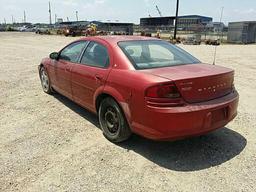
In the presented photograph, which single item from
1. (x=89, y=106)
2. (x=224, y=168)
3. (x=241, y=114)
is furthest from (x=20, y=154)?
(x=241, y=114)

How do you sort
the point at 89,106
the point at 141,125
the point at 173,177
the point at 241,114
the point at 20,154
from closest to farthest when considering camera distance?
1. the point at 173,177
2. the point at 141,125
3. the point at 20,154
4. the point at 89,106
5. the point at 241,114

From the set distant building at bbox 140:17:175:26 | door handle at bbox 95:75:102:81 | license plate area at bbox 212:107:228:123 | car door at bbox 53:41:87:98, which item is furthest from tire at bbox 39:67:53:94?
distant building at bbox 140:17:175:26

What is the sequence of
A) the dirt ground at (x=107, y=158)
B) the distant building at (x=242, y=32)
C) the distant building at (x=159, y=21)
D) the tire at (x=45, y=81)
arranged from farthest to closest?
the distant building at (x=159, y=21)
the distant building at (x=242, y=32)
the tire at (x=45, y=81)
the dirt ground at (x=107, y=158)

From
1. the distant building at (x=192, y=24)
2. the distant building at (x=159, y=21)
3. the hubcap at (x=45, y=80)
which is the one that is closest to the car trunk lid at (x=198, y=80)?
the hubcap at (x=45, y=80)

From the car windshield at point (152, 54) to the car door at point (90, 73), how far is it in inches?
A: 14.8

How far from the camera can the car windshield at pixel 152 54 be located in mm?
4027

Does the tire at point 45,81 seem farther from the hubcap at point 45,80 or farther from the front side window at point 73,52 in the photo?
the front side window at point 73,52

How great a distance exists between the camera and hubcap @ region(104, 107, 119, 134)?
4145 mm

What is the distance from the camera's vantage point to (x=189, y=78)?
3.45 metres

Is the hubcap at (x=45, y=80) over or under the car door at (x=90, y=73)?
under

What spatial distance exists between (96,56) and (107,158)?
69.2 inches

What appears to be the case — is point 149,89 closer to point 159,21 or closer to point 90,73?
point 90,73

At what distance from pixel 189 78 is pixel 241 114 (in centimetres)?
265

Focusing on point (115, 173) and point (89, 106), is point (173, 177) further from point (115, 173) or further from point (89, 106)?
point (89, 106)
